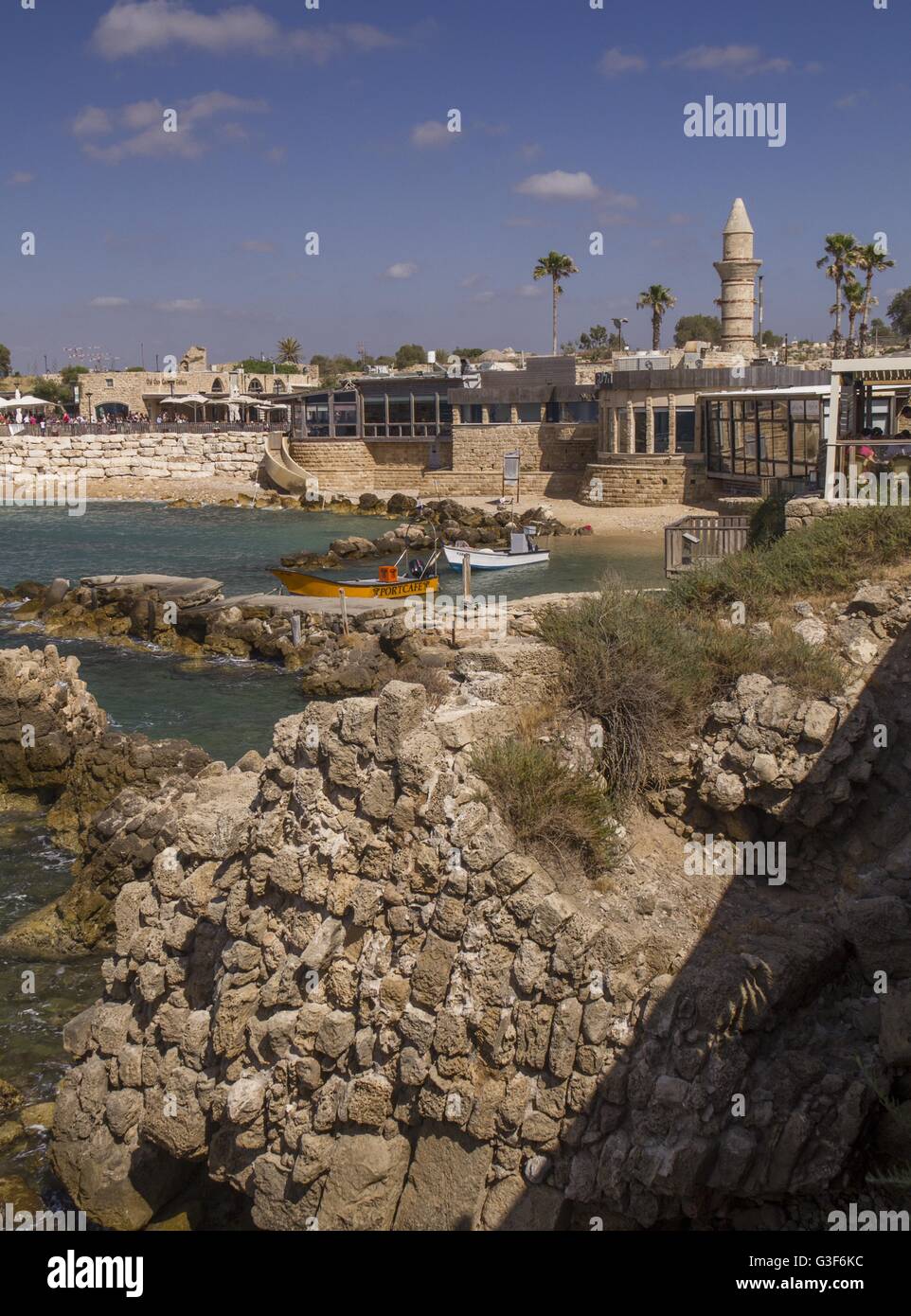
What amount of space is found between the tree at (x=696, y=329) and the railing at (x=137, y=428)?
193ft

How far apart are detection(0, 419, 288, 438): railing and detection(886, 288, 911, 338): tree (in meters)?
59.3

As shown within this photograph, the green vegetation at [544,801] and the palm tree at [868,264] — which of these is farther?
the palm tree at [868,264]

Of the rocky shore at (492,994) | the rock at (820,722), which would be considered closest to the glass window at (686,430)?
the rocky shore at (492,994)

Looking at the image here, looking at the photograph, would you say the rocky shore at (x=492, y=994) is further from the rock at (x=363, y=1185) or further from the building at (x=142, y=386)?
the building at (x=142, y=386)

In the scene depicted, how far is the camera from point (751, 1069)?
5.75 metres

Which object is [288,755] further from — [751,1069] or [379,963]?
[751,1069]

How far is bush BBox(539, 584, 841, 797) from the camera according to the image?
8242 mm

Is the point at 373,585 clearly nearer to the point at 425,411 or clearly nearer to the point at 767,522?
the point at 767,522

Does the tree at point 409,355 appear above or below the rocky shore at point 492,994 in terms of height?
above

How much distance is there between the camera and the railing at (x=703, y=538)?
1670cm

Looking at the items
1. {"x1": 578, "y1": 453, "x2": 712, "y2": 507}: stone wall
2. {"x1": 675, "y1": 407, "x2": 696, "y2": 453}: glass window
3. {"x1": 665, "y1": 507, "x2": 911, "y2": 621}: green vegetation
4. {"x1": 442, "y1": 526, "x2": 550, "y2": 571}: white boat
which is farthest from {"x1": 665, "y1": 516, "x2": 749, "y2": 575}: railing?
{"x1": 675, "y1": 407, "x2": 696, "y2": 453}: glass window

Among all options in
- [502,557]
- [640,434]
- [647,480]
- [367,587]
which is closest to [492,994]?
[367,587]

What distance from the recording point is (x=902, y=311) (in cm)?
9931
